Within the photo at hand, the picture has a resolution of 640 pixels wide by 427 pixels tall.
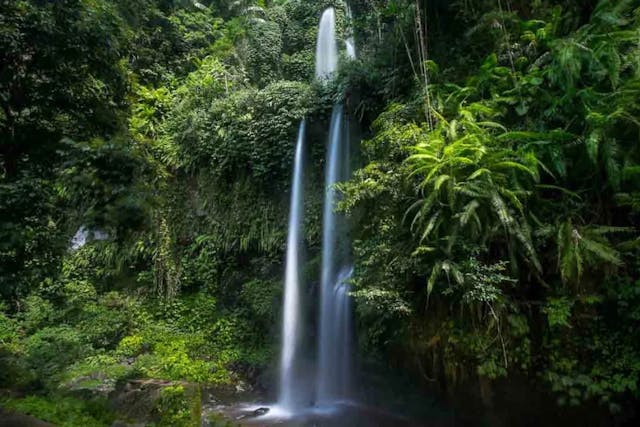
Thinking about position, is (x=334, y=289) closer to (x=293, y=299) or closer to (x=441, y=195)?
(x=293, y=299)

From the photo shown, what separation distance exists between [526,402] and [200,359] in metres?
6.51

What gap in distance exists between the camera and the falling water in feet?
27.8

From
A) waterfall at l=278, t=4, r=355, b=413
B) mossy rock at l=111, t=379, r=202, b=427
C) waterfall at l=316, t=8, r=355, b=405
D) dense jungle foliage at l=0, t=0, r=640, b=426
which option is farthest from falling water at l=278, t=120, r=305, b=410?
mossy rock at l=111, t=379, r=202, b=427

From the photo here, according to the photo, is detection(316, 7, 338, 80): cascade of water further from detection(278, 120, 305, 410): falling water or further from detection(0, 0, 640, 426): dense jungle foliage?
detection(0, 0, 640, 426): dense jungle foliage

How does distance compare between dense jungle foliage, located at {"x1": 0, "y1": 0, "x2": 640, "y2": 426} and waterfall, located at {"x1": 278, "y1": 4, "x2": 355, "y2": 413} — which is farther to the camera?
waterfall, located at {"x1": 278, "y1": 4, "x2": 355, "y2": 413}

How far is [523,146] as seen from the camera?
537 centimetres

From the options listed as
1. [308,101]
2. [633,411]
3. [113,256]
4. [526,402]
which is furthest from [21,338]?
[633,411]

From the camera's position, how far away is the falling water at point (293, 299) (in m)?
8.48

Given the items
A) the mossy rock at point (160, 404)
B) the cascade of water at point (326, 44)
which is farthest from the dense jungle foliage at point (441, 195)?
the cascade of water at point (326, 44)

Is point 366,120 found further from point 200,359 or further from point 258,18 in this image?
point 258,18

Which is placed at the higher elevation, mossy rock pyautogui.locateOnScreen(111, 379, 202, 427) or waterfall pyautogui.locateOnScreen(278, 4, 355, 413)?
waterfall pyautogui.locateOnScreen(278, 4, 355, 413)

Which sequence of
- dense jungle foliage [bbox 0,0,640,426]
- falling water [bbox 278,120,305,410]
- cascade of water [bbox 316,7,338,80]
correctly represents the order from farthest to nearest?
cascade of water [bbox 316,7,338,80]
falling water [bbox 278,120,305,410]
dense jungle foliage [bbox 0,0,640,426]

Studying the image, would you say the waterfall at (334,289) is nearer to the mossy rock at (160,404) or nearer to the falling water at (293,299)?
the falling water at (293,299)

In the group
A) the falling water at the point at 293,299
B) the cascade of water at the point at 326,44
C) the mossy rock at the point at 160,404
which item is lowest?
the mossy rock at the point at 160,404
